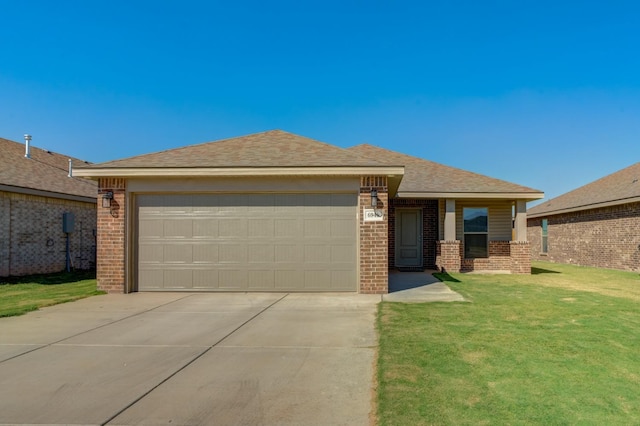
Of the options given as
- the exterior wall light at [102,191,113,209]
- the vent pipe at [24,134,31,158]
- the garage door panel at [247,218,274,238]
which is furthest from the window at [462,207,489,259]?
the vent pipe at [24,134,31,158]

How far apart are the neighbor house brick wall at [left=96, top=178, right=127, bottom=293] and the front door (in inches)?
376

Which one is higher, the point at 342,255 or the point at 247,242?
the point at 247,242

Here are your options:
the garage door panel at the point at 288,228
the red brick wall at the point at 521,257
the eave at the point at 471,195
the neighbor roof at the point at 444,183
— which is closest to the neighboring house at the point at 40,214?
the garage door panel at the point at 288,228

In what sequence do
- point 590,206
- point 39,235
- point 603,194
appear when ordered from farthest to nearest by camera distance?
point 603,194, point 590,206, point 39,235

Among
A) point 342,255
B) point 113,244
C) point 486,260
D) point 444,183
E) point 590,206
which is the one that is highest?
point 444,183

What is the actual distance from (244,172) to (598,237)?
54.1 feet

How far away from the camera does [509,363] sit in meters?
4.52

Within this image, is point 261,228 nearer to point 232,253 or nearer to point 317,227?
point 232,253

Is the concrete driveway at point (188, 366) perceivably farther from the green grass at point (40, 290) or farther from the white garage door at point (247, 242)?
the white garage door at point (247, 242)

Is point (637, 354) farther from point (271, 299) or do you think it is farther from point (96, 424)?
point (271, 299)

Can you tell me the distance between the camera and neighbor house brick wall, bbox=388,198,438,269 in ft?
50.5

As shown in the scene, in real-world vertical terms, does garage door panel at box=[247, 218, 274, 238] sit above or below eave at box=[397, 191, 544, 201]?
below

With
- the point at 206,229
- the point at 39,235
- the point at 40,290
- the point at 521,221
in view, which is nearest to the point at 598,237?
the point at 521,221

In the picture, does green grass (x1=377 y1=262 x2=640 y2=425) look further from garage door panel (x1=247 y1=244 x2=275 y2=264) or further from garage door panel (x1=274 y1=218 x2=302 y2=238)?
garage door panel (x1=247 y1=244 x2=275 y2=264)
